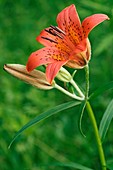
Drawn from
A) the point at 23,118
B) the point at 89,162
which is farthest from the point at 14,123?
the point at 89,162

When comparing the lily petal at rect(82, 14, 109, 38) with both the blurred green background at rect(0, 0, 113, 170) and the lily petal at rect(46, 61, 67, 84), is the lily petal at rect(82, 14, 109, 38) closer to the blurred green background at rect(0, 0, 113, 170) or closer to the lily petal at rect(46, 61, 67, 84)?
the lily petal at rect(46, 61, 67, 84)

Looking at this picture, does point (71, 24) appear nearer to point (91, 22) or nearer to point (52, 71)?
point (91, 22)

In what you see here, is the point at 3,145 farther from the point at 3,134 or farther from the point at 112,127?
the point at 112,127

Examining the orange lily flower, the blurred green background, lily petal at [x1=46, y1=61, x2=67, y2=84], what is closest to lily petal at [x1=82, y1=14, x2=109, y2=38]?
the orange lily flower

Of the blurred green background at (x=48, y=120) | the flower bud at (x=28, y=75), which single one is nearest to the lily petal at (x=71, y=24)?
the flower bud at (x=28, y=75)

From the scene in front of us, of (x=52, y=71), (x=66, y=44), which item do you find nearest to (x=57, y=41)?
(x=66, y=44)

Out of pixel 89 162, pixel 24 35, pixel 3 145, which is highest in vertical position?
pixel 24 35
